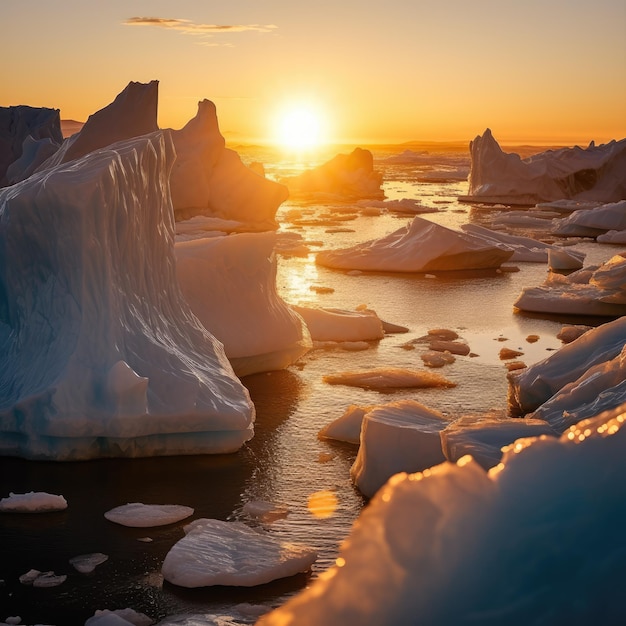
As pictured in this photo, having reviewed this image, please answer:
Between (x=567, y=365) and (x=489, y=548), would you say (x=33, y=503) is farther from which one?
(x=489, y=548)

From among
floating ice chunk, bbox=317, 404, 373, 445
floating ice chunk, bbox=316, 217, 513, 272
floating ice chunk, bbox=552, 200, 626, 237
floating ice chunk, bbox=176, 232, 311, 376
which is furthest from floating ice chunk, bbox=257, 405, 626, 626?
floating ice chunk, bbox=552, 200, 626, 237

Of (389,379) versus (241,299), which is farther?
(241,299)

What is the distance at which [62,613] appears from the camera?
4.41 m

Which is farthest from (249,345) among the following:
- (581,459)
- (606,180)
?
(606,180)

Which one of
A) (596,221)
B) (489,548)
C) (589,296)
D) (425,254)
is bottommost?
(589,296)

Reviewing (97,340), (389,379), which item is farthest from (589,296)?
(97,340)

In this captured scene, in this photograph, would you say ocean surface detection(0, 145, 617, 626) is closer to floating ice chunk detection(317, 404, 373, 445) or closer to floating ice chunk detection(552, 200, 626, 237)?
floating ice chunk detection(317, 404, 373, 445)

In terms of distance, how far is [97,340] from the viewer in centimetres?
639

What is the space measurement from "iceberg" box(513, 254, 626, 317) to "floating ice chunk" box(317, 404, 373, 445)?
215 inches

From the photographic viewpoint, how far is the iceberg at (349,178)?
33000mm

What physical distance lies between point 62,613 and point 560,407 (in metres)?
3.54

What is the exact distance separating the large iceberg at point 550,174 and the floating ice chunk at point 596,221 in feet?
22.7

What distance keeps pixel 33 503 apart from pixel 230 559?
148 cm

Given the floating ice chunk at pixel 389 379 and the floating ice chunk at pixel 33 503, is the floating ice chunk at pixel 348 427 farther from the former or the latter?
the floating ice chunk at pixel 33 503
